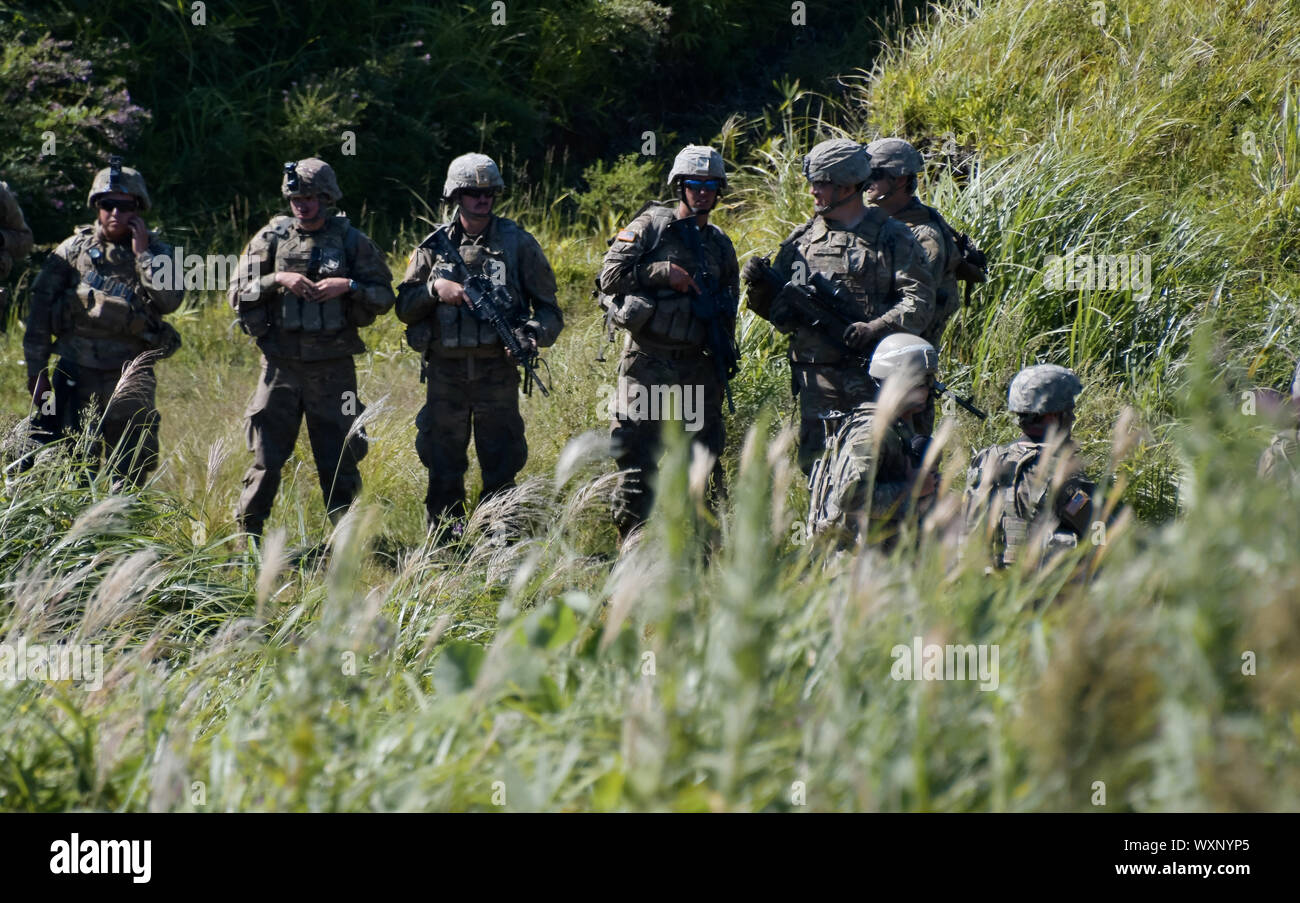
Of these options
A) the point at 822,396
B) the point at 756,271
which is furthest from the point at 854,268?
the point at 822,396

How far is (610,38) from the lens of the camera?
39.3 feet

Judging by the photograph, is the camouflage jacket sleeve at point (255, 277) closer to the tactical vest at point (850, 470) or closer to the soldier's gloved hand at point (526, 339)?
the soldier's gloved hand at point (526, 339)

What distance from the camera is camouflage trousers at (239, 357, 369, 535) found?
6398 mm

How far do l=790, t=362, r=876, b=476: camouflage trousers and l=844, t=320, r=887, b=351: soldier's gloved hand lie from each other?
A: 208 mm

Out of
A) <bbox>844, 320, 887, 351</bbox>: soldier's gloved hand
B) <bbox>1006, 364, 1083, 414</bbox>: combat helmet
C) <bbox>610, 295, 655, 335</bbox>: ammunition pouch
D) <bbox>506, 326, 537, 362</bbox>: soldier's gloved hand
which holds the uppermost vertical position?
<bbox>610, 295, 655, 335</bbox>: ammunition pouch

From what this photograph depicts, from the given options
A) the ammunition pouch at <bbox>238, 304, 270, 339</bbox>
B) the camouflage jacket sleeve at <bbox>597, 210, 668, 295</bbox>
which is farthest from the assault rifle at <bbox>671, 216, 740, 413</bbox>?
the ammunition pouch at <bbox>238, 304, 270, 339</bbox>

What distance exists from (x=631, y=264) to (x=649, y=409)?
691 mm

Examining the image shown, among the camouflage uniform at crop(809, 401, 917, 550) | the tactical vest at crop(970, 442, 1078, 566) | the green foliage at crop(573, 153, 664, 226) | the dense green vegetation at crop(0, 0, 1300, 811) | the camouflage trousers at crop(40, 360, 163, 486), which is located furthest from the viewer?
the green foliage at crop(573, 153, 664, 226)

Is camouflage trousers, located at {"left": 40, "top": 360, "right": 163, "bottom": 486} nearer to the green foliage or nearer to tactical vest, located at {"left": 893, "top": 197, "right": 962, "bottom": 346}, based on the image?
tactical vest, located at {"left": 893, "top": 197, "right": 962, "bottom": 346}

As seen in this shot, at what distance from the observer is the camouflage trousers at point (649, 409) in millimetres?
6301

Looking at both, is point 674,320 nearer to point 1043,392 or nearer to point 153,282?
point 1043,392

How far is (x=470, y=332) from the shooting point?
20.4ft

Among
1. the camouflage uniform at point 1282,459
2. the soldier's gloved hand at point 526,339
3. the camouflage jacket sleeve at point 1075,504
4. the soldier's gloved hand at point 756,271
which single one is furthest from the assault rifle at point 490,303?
the camouflage uniform at point 1282,459
